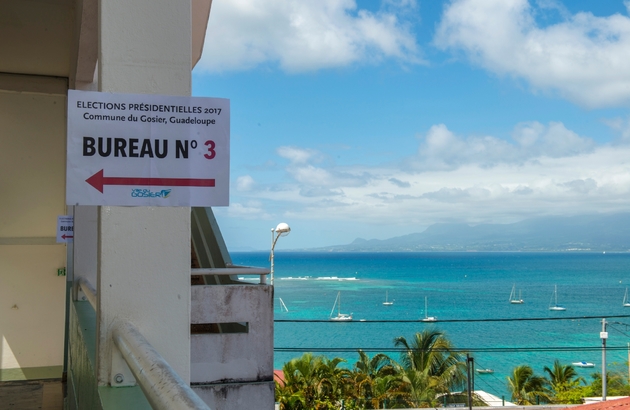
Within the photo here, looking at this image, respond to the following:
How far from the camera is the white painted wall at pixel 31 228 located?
7035 millimetres

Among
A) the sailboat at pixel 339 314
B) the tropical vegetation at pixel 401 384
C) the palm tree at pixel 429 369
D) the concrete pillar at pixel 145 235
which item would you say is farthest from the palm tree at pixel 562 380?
the sailboat at pixel 339 314

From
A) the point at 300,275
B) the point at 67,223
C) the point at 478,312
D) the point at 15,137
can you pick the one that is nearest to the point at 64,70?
the point at 15,137

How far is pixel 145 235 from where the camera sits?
69.9 inches

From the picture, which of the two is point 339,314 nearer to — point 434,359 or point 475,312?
point 475,312

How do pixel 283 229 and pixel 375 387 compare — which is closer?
pixel 283 229

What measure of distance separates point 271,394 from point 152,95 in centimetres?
518

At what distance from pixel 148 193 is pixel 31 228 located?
6.32m

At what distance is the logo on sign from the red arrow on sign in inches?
0.7

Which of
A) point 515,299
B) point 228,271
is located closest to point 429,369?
point 228,271

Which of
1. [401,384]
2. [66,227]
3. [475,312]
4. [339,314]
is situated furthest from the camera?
[475,312]

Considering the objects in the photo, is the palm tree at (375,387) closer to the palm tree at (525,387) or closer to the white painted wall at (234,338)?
the palm tree at (525,387)

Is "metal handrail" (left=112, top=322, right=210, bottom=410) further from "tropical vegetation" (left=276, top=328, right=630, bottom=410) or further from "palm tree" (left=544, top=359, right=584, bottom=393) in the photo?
"palm tree" (left=544, top=359, right=584, bottom=393)

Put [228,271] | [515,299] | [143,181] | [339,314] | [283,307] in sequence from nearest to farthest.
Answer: [143,181], [228,271], [339,314], [283,307], [515,299]

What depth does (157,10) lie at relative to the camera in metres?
1.82
